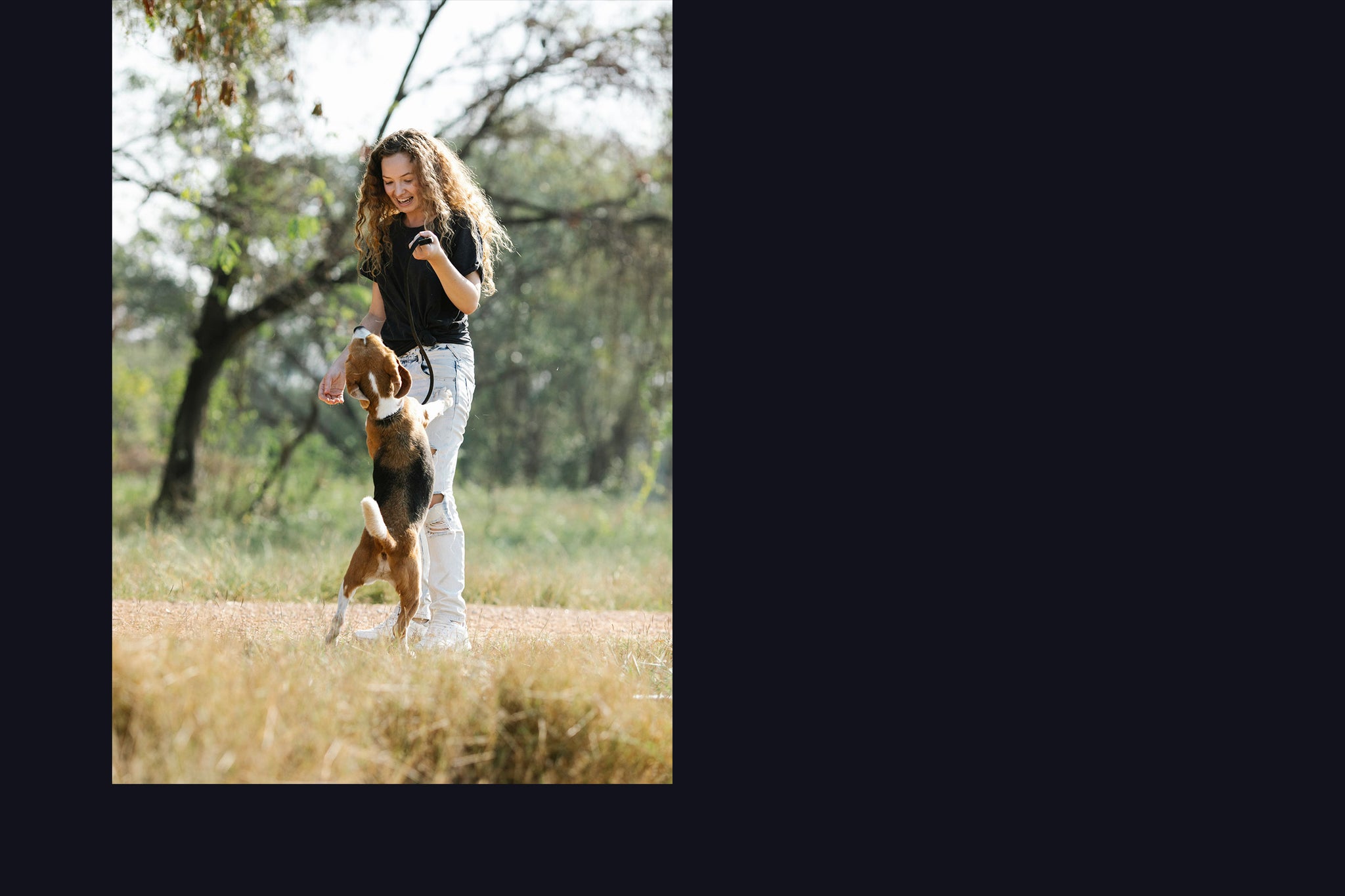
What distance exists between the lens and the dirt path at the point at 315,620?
4266 mm

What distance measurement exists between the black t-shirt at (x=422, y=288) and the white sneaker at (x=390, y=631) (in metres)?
0.95

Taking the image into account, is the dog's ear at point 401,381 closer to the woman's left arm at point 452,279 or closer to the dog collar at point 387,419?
the dog collar at point 387,419

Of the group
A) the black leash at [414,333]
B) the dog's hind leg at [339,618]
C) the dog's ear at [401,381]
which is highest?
the black leash at [414,333]

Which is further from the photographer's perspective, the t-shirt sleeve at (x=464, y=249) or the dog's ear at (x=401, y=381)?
the t-shirt sleeve at (x=464, y=249)

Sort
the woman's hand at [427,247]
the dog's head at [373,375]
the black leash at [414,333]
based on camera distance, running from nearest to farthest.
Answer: the dog's head at [373,375]
the woman's hand at [427,247]
the black leash at [414,333]

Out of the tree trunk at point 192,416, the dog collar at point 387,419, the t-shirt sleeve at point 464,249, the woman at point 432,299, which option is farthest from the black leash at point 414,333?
the tree trunk at point 192,416

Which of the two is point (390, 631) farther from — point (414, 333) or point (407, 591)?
point (414, 333)

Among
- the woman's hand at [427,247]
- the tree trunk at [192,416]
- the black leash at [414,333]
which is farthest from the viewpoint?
the tree trunk at [192,416]

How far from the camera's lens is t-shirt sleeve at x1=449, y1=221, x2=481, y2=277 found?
3.89m

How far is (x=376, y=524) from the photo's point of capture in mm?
3367

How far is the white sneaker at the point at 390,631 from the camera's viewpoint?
12.3 feet

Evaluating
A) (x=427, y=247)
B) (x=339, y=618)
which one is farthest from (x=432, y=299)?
(x=339, y=618)

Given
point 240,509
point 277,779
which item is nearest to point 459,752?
point 277,779

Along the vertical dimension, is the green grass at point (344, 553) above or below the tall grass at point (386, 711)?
above
